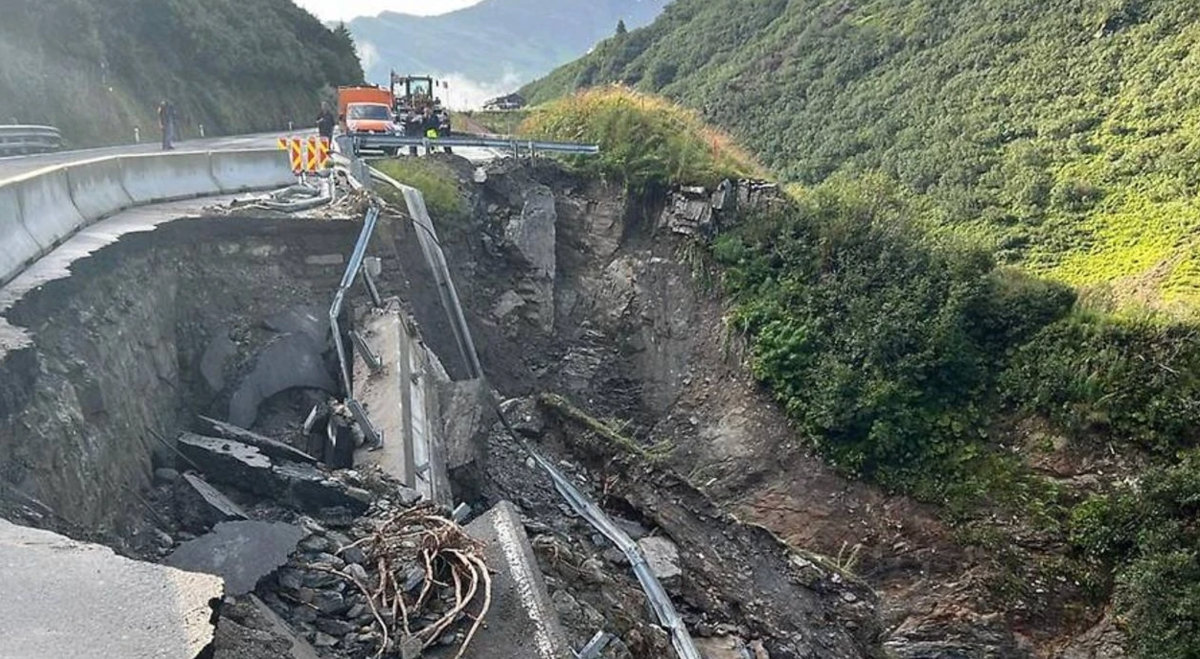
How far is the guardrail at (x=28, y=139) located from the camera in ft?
→ 48.7

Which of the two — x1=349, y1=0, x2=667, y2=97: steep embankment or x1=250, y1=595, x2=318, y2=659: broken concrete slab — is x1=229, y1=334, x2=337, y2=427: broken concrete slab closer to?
x1=250, y1=595, x2=318, y2=659: broken concrete slab

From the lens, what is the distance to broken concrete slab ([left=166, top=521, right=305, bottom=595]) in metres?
4.61

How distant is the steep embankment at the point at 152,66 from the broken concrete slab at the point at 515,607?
697 inches

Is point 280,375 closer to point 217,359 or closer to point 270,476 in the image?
point 217,359

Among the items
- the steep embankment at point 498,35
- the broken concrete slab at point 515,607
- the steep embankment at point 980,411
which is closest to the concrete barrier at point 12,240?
the broken concrete slab at point 515,607

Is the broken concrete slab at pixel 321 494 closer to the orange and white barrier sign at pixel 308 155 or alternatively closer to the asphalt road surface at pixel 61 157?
the asphalt road surface at pixel 61 157

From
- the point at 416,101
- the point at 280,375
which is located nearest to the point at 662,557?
the point at 280,375

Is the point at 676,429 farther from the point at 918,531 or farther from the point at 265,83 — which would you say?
the point at 265,83

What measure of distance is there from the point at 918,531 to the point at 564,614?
771cm

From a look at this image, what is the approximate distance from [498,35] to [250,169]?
126264mm

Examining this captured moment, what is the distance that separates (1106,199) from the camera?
1717 cm

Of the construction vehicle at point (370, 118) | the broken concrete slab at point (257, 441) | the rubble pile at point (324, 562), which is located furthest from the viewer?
the construction vehicle at point (370, 118)

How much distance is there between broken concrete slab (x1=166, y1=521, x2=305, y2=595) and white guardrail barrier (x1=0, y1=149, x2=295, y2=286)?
3.04 meters

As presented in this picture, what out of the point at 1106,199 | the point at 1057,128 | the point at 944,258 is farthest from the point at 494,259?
the point at 1057,128
